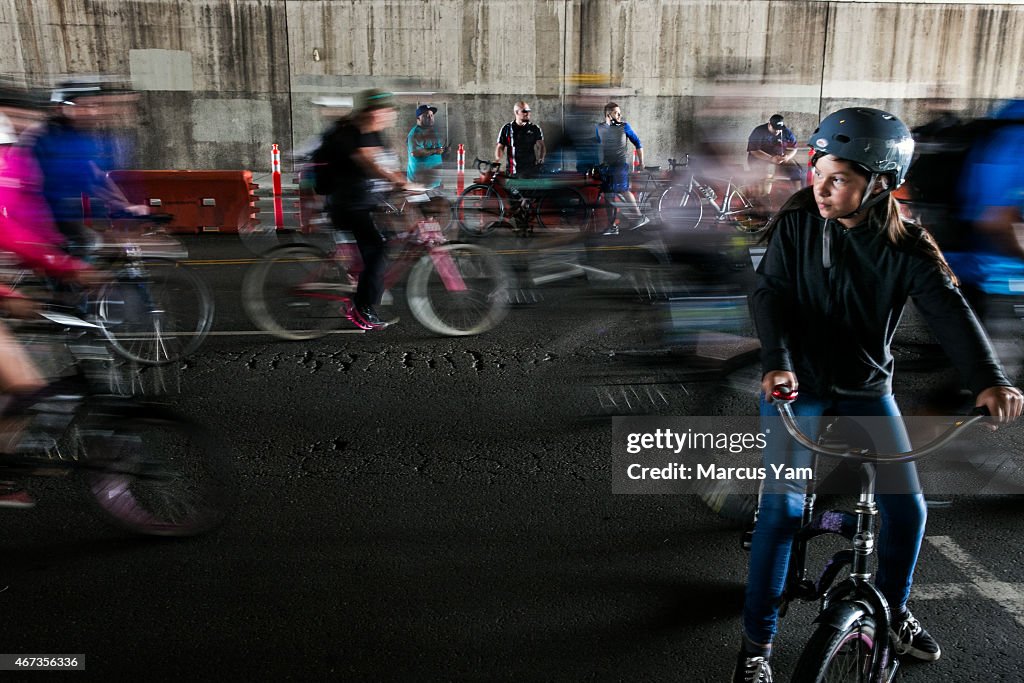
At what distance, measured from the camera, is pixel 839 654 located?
242 centimetres

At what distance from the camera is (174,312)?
6.86 meters

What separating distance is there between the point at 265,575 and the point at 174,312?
3635mm

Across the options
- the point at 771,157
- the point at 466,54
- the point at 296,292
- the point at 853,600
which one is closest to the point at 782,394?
the point at 853,600

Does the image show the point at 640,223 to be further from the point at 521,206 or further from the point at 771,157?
the point at 771,157

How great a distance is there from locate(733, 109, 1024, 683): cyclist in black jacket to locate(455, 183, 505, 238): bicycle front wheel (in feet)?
35.9

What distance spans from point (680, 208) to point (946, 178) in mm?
5510

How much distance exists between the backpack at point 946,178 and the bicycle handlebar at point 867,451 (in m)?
2.96

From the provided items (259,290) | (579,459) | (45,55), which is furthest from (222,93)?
(579,459)

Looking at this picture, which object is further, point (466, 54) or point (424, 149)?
point (466, 54)

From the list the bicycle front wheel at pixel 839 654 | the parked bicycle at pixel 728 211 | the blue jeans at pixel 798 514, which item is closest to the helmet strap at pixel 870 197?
the blue jeans at pixel 798 514

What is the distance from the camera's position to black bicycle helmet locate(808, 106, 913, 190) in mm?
2566

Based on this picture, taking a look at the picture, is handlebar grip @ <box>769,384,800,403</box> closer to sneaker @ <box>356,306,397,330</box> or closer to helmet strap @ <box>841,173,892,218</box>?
helmet strap @ <box>841,173,892,218</box>

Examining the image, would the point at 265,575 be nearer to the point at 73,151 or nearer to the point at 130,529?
the point at 130,529

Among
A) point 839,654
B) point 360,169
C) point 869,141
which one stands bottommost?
point 839,654
